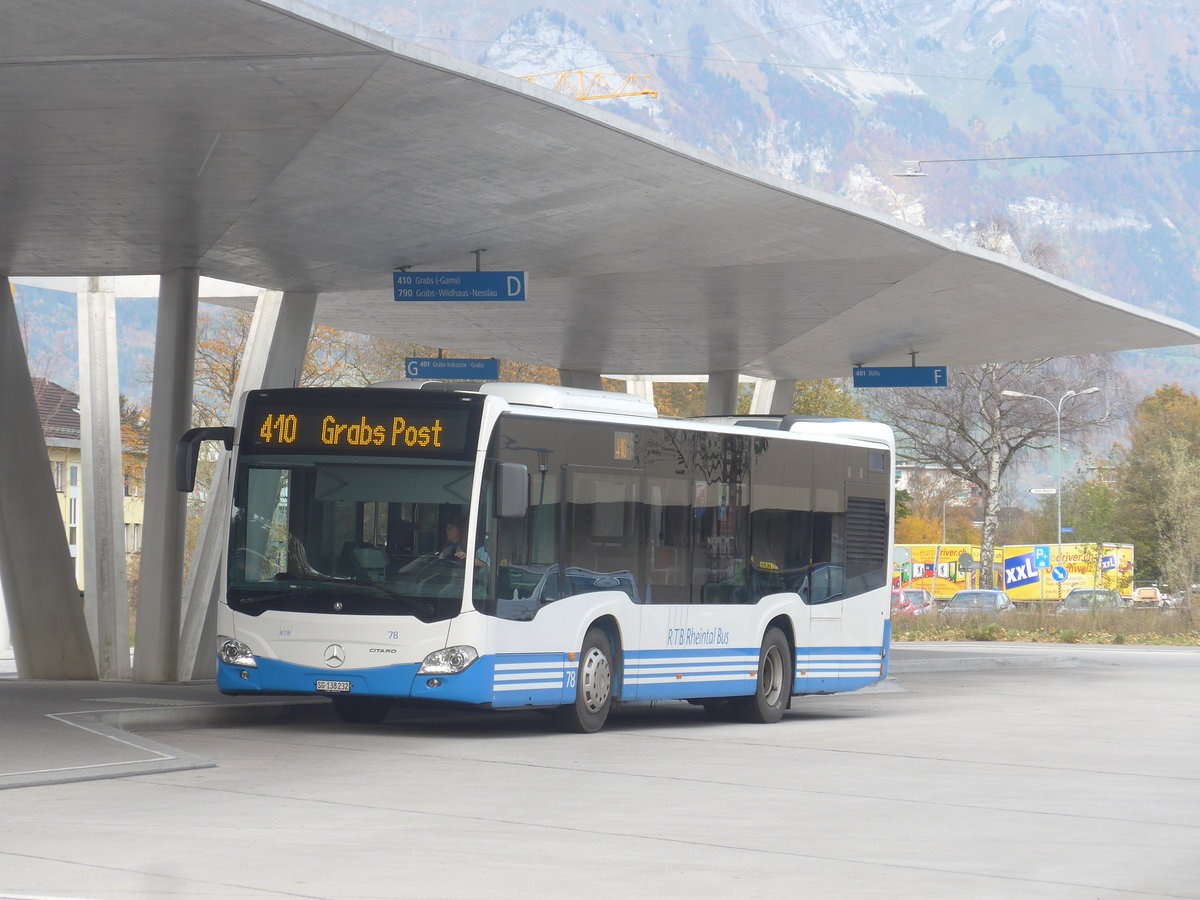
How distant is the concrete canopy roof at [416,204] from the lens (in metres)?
12.3

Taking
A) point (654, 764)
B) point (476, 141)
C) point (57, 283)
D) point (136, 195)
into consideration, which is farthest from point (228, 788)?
point (57, 283)

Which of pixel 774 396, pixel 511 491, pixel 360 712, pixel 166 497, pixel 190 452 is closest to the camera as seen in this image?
pixel 511 491

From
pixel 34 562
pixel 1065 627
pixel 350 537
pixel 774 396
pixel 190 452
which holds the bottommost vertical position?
pixel 1065 627

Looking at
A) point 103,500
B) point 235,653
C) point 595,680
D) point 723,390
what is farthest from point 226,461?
point 723,390

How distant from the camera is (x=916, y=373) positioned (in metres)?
30.8

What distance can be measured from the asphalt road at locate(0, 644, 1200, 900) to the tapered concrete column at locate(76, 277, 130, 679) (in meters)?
5.91

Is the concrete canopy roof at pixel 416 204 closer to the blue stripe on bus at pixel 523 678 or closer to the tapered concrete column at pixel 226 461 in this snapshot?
the tapered concrete column at pixel 226 461

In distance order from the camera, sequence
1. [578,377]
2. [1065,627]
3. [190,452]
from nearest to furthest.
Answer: [190,452]
[578,377]
[1065,627]

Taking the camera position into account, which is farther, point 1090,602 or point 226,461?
point 1090,602

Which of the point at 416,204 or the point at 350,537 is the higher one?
the point at 416,204

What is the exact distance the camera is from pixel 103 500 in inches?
892

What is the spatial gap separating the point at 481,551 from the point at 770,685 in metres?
4.69

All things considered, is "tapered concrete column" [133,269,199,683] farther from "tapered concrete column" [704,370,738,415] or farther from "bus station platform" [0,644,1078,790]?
"tapered concrete column" [704,370,738,415]

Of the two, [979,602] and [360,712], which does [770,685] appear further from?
[979,602]
